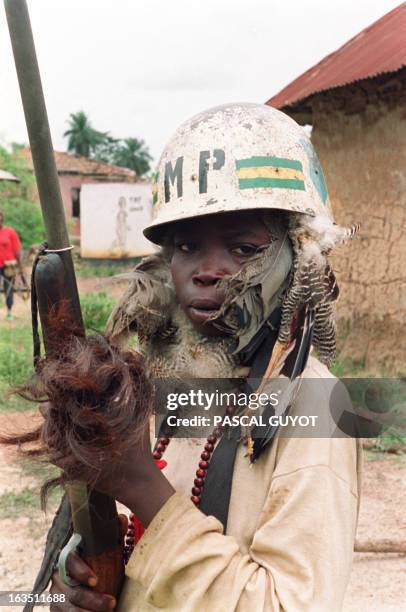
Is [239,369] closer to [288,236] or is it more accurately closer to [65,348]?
[288,236]

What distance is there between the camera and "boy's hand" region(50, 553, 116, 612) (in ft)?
4.77

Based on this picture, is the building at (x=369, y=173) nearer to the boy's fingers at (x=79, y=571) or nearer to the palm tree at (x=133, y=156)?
the boy's fingers at (x=79, y=571)

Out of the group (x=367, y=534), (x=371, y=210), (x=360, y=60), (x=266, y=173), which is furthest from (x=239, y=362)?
(x=360, y=60)

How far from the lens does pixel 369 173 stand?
673 cm

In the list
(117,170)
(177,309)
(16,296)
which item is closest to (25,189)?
(16,296)

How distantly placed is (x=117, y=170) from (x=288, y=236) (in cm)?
2887

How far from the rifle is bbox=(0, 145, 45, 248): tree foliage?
1690 cm

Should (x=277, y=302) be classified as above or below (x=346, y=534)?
above

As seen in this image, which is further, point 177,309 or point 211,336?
point 177,309

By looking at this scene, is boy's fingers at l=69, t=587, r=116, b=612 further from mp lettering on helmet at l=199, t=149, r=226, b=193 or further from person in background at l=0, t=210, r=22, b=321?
person in background at l=0, t=210, r=22, b=321

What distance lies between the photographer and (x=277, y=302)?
4.99 ft

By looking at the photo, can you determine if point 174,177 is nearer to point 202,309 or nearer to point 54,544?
point 202,309

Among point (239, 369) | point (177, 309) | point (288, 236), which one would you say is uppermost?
point (288, 236)

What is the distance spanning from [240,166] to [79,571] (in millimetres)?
967
